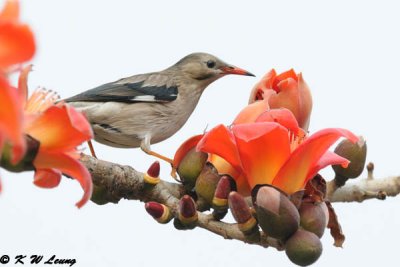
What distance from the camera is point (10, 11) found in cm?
67

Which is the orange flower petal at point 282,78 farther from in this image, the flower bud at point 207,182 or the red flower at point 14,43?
the red flower at point 14,43

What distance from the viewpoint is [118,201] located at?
1.74 meters

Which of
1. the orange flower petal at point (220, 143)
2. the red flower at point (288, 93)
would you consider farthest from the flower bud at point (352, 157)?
the orange flower petal at point (220, 143)

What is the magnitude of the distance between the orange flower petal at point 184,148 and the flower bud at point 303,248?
0.48 m

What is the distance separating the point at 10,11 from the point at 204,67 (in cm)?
554

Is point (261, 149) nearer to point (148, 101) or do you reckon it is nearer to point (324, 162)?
point (324, 162)

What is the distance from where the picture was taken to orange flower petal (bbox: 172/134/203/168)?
1.86 m

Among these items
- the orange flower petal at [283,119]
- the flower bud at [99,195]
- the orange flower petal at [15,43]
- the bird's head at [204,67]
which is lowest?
the bird's head at [204,67]

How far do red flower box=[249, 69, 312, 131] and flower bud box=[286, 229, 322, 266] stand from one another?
1.33 feet

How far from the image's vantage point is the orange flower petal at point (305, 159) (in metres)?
1.39

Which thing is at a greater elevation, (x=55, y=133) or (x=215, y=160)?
(x=55, y=133)

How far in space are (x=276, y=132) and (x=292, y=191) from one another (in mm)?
243

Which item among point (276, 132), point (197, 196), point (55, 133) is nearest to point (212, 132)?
point (276, 132)

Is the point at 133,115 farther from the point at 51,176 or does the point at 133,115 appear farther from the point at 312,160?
the point at 51,176
